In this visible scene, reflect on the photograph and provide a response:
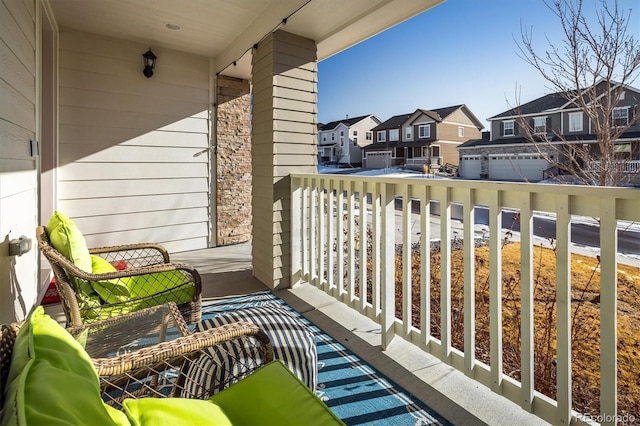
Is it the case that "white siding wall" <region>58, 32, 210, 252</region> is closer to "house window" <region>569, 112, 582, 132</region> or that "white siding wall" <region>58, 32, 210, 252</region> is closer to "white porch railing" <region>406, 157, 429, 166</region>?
"white porch railing" <region>406, 157, 429, 166</region>

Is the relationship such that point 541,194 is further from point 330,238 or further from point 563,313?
point 330,238

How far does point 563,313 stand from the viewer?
152 centimetres

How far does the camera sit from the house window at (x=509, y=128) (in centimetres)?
288

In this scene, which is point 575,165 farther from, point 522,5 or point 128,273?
point 128,273

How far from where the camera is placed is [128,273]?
204cm

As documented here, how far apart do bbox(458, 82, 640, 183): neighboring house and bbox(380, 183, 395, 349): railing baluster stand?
0.61 m

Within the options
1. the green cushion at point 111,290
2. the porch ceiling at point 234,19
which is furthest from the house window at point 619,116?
the green cushion at point 111,290

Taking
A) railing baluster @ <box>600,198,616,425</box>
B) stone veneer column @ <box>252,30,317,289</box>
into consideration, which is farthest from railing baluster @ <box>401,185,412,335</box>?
stone veneer column @ <box>252,30,317,289</box>

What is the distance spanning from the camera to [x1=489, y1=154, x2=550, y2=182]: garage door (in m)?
2.56

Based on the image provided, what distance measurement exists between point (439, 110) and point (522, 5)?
1626 mm

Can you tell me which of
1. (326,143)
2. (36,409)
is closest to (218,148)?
(326,143)

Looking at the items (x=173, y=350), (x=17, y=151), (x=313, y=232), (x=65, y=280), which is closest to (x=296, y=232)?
(x=313, y=232)

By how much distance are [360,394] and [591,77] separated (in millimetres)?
2669

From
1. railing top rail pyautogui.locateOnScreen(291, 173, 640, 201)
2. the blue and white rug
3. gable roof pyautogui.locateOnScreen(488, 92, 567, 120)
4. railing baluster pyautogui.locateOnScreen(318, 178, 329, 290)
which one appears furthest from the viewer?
railing baluster pyautogui.locateOnScreen(318, 178, 329, 290)
